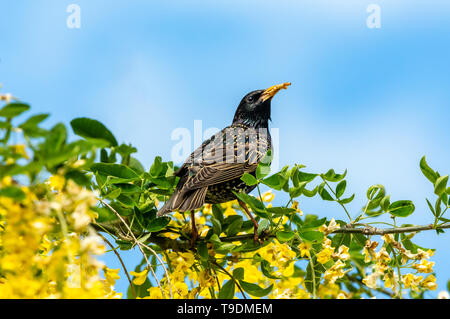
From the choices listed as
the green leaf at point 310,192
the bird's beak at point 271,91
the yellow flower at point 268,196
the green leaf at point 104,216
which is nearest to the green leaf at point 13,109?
the green leaf at point 104,216

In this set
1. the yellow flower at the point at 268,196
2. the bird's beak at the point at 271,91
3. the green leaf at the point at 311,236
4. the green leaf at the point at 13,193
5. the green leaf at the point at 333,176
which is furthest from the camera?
the bird's beak at the point at 271,91

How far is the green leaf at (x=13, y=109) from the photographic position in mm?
980

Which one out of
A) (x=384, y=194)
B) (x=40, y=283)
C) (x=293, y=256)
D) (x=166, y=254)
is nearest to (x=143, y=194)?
(x=166, y=254)

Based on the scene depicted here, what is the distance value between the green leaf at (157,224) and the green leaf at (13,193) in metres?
0.97

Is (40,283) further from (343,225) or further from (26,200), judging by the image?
(343,225)

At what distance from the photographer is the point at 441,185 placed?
1.69m

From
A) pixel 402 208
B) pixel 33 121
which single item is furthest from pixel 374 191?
pixel 33 121

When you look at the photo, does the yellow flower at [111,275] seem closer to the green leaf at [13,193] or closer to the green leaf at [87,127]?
the green leaf at [87,127]

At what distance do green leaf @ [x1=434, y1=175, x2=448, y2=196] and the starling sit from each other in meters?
0.68

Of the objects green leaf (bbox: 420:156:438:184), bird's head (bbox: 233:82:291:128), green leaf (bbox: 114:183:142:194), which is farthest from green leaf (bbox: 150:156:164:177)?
bird's head (bbox: 233:82:291:128)

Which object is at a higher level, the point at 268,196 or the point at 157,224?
the point at 268,196

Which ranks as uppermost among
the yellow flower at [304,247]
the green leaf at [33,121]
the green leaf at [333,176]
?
the green leaf at [33,121]

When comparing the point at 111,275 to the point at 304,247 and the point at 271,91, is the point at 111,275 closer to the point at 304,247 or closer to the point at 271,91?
the point at 304,247

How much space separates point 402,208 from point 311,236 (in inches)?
13.9
